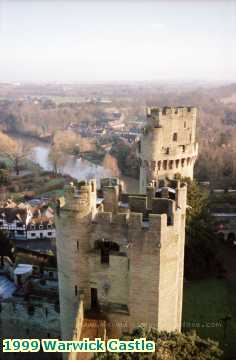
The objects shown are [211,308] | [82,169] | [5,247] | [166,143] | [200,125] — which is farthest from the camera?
[200,125]

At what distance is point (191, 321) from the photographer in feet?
73.7

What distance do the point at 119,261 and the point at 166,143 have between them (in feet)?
62.2

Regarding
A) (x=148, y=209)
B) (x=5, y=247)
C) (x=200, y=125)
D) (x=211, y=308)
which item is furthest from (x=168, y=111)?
(x=200, y=125)

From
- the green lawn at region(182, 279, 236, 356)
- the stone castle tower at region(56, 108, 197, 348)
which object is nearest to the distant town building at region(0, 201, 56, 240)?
the green lawn at region(182, 279, 236, 356)

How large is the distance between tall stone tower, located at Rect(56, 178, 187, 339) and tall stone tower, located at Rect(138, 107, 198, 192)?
1599 cm

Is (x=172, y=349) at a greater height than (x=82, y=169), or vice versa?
(x=172, y=349)

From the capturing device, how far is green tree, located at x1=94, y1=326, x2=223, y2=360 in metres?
10.4

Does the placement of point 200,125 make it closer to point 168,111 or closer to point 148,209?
point 168,111

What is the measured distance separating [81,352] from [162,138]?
20.5m

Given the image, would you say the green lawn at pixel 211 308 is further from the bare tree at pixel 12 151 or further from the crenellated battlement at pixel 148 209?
the bare tree at pixel 12 151

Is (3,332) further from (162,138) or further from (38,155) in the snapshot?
(38,155)

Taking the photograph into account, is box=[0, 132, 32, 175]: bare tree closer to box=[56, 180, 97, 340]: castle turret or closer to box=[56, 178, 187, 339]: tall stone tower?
box=[56, 180, 97, 340]: castle turret

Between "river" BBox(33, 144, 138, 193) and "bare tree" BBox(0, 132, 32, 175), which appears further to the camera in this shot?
"bare tree" BBox(0, 132, 32, 175)

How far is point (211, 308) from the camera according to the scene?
2392 centimetres
